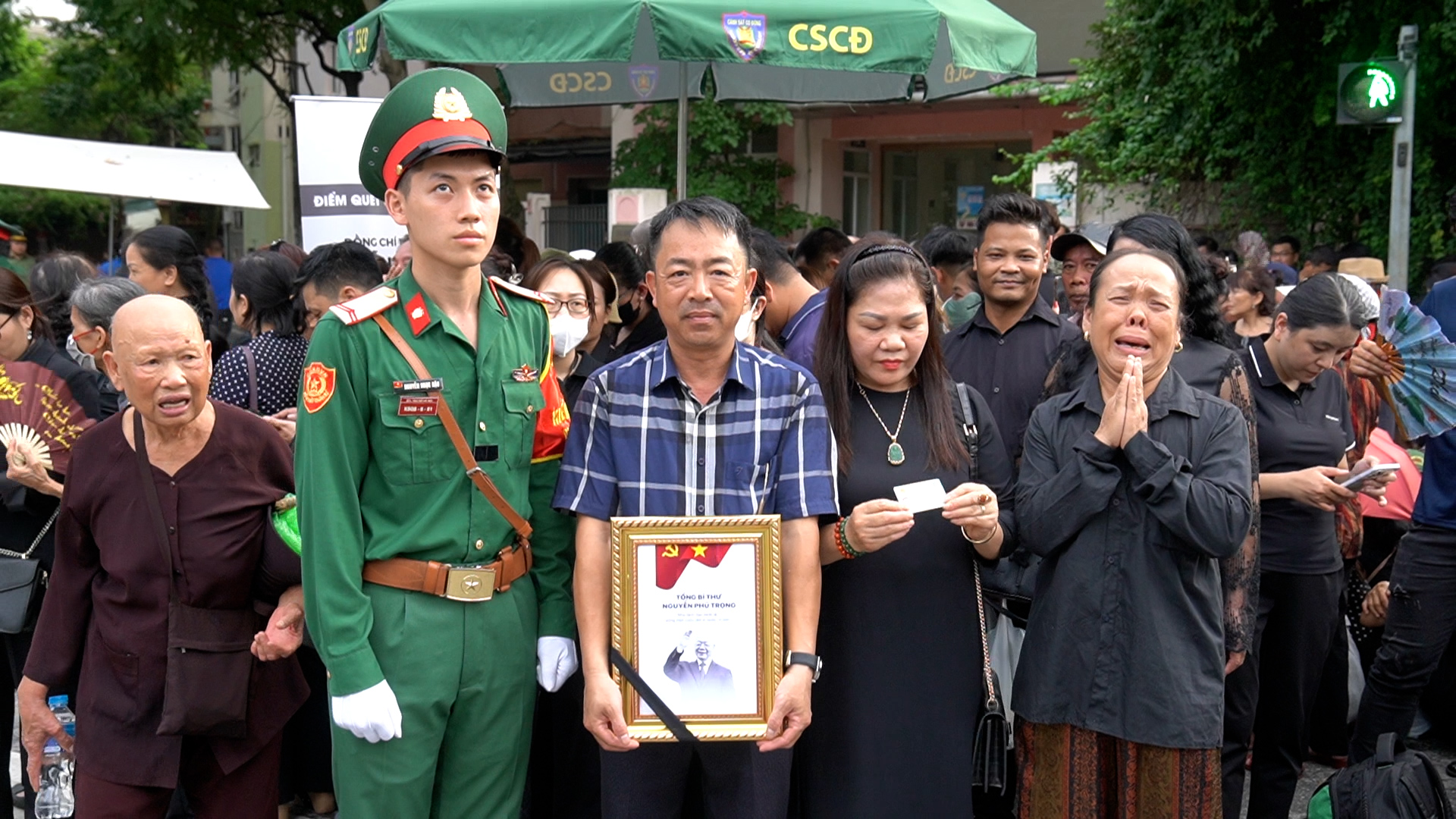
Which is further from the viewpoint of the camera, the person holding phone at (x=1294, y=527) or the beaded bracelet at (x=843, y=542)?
the person holding phone at (x=1294, y=527)

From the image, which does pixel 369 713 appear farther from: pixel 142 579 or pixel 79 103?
pixel 79 103

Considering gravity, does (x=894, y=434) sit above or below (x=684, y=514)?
above

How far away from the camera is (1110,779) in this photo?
3.50m

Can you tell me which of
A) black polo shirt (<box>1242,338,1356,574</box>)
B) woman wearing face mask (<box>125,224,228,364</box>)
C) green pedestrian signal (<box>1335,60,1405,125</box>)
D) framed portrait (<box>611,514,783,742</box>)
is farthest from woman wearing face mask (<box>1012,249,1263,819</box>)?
green pedestrian signal (<box>1335,60,1405,125</box>)

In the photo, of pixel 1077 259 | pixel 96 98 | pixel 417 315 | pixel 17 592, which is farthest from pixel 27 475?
pixel 96 98

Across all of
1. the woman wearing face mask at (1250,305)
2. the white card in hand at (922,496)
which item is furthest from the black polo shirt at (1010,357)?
the woman wearing face mask at (1250,305)

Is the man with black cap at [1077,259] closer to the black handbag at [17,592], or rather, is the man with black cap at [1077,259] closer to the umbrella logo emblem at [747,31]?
the umbrella logo emblem at [747,31]

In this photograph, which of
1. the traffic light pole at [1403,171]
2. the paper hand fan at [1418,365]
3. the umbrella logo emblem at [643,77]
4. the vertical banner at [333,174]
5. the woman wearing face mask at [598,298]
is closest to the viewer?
the paper hand fan at [1418,365]

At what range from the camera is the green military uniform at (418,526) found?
292 cm

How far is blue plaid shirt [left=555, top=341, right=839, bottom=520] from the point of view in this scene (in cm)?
310

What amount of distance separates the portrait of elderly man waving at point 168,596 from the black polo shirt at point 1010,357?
2.47m

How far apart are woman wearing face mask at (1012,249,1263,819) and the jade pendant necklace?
1.21 feet

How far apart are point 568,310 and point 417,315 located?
200 centimetres

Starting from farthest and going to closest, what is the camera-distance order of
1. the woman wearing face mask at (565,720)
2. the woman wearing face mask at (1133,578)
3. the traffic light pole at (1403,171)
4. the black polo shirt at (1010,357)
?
the traffic light pole at (1403,171)
the black polo shirt at (1010,357)
the woman wearing face mask at (565,720)
the woman wearing face mask at (1133,578)
